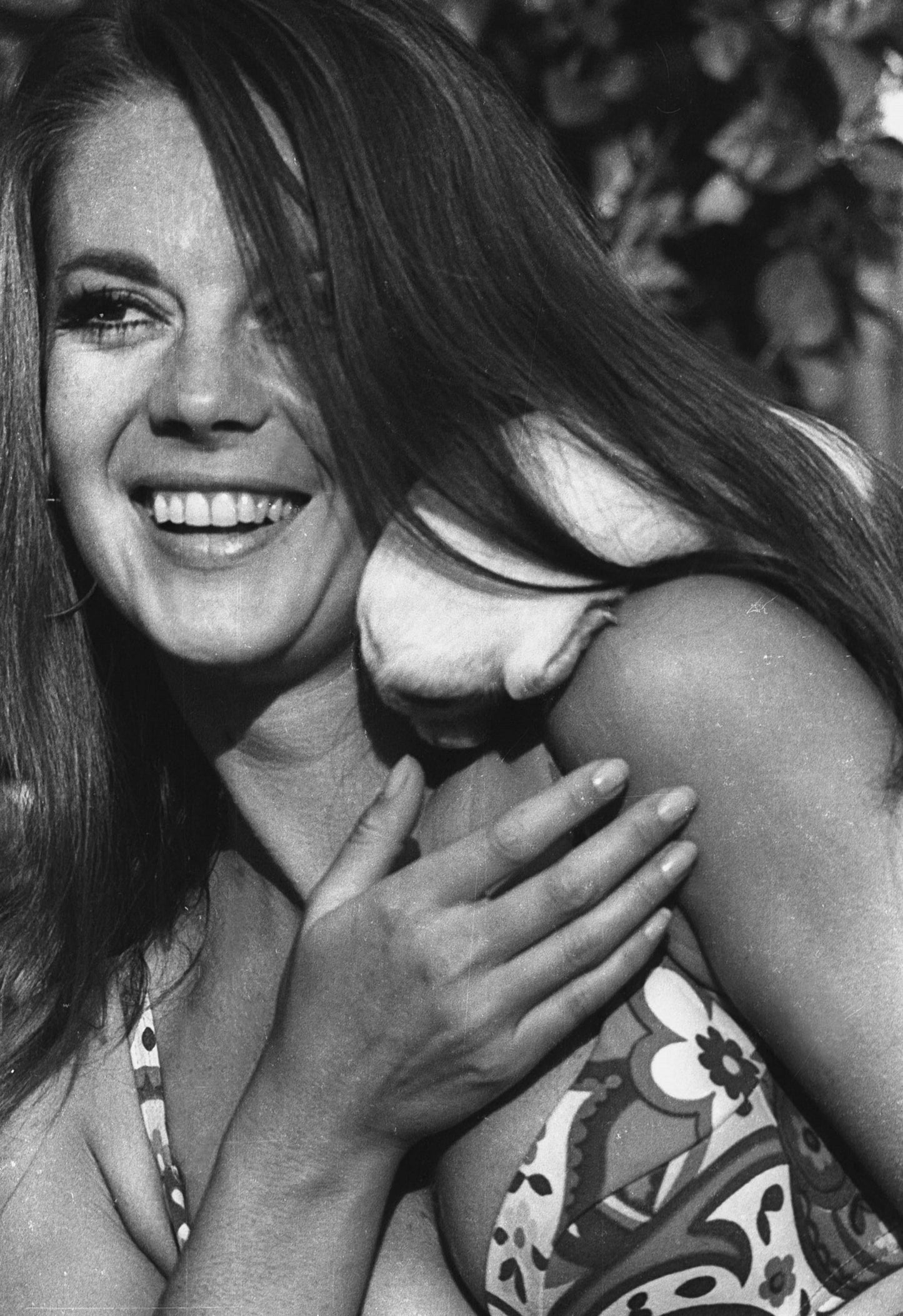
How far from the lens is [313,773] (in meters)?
1.99

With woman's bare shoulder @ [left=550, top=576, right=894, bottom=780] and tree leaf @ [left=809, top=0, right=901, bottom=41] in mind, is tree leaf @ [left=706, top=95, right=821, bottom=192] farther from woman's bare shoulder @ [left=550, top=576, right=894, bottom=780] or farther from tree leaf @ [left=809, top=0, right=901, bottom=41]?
woman's bare shoulder @ [left=550, top=576, right=894, bottom=780]

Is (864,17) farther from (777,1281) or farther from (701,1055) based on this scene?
(777,1281)

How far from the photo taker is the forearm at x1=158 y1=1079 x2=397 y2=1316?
5.85 ft

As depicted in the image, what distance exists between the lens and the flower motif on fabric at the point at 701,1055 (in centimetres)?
164

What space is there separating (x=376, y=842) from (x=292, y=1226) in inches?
15.5

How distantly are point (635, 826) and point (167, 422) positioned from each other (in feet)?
2.00

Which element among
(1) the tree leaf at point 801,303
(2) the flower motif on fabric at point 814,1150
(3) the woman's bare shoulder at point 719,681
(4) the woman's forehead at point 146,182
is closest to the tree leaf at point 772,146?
(1) the tree leaf at point 801,303

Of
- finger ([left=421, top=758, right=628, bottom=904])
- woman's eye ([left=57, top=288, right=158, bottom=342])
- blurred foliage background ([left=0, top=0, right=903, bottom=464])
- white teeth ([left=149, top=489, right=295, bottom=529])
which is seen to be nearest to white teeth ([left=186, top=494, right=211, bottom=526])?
white teeth ([left=149, top=489, right=295, bottom=529])

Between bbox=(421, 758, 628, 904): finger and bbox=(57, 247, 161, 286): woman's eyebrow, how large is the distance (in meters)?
0.63

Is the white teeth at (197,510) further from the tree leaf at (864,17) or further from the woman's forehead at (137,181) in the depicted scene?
the tree leaf at (864,17)

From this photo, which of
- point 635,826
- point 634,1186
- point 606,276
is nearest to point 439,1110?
point 634,1186

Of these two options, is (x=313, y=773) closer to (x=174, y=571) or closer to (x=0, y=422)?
(x=174, y=571)

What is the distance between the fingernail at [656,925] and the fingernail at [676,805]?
0.35ft

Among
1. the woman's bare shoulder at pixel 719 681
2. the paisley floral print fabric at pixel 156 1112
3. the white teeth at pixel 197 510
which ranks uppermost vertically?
the white teeth at pixel 197 510
